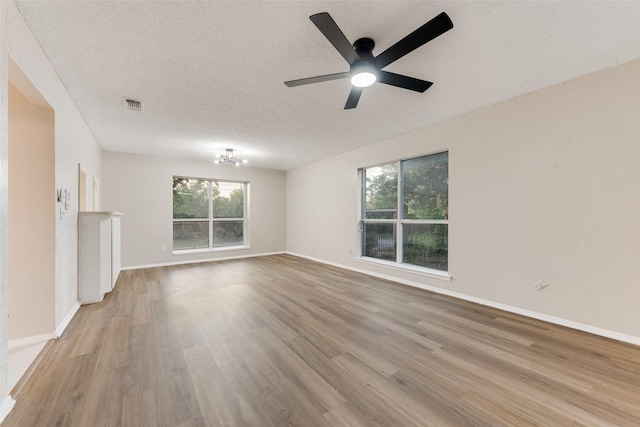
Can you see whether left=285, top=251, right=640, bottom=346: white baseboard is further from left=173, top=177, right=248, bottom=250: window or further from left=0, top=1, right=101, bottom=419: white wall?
left=173, top=177, right=248, bottom=250: window

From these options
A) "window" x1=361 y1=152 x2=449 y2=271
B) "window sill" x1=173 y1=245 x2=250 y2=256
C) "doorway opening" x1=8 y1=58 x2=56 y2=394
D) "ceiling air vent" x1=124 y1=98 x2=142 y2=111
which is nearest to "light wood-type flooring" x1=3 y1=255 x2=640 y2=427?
"doorway opening" x1=8 y1=58 x2=56 y2=394

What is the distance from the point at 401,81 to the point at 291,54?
3.10ft

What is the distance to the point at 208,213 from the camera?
6297mm

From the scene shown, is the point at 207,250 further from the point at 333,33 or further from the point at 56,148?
the point at 333,33

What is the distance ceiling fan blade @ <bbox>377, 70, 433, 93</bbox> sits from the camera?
197 centimetres

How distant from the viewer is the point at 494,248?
306cm

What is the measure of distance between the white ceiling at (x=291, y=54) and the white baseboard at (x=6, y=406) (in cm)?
240

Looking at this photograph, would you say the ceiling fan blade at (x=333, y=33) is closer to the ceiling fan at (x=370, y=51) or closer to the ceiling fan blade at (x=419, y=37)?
the ceiling fan at (x=370, y=51)

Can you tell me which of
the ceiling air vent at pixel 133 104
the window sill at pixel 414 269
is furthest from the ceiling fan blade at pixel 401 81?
the ceiling air vent at pixel 133 104

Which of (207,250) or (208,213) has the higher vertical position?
(208,213)

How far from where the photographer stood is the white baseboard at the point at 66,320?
7.64 feet

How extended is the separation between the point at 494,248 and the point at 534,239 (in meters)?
0.41

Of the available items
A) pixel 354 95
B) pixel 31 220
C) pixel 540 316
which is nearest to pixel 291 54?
pixel 354 95

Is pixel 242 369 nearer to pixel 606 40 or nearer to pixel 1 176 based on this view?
pixel 1 176
